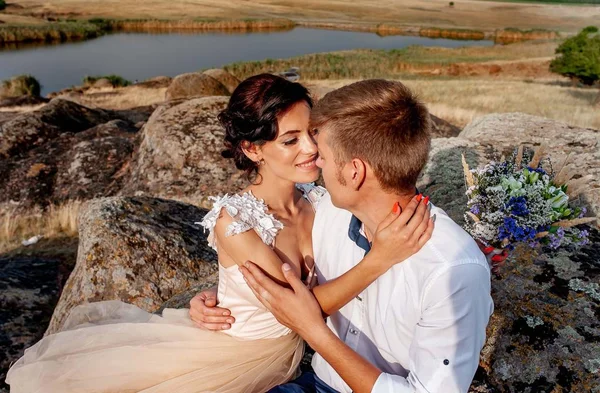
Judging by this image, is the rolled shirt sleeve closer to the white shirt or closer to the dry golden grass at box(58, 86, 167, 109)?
the white shirt

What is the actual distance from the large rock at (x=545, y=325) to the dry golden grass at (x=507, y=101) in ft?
43.5

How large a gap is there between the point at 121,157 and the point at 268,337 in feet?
22.1

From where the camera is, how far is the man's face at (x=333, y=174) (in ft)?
7.99

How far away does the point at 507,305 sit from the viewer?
3088 mm

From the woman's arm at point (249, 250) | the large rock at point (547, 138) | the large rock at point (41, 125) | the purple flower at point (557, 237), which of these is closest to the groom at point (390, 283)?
the woman's arm at point (249, 250)

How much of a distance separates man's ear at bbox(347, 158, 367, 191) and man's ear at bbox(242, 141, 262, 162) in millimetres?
1152

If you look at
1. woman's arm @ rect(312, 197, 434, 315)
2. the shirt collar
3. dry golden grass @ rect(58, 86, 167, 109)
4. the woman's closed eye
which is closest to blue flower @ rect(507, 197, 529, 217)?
woman's arm @ rect(312, 197, 434, 315)

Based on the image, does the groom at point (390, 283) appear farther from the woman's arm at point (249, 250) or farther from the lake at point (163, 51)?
the lake at point (163, 51)

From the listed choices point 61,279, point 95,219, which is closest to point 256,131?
point 95,219

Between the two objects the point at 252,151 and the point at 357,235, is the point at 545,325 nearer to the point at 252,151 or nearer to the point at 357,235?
the point at 357,235

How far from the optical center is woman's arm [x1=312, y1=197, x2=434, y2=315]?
2.20m

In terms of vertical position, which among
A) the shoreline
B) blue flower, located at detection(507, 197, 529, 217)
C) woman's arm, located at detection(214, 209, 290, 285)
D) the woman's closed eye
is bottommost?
woman's arm, located at detection(214, 209, 290, 285)

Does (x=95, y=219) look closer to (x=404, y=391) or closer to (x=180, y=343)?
(x=180, y=343)

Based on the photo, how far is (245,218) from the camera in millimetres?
3072
